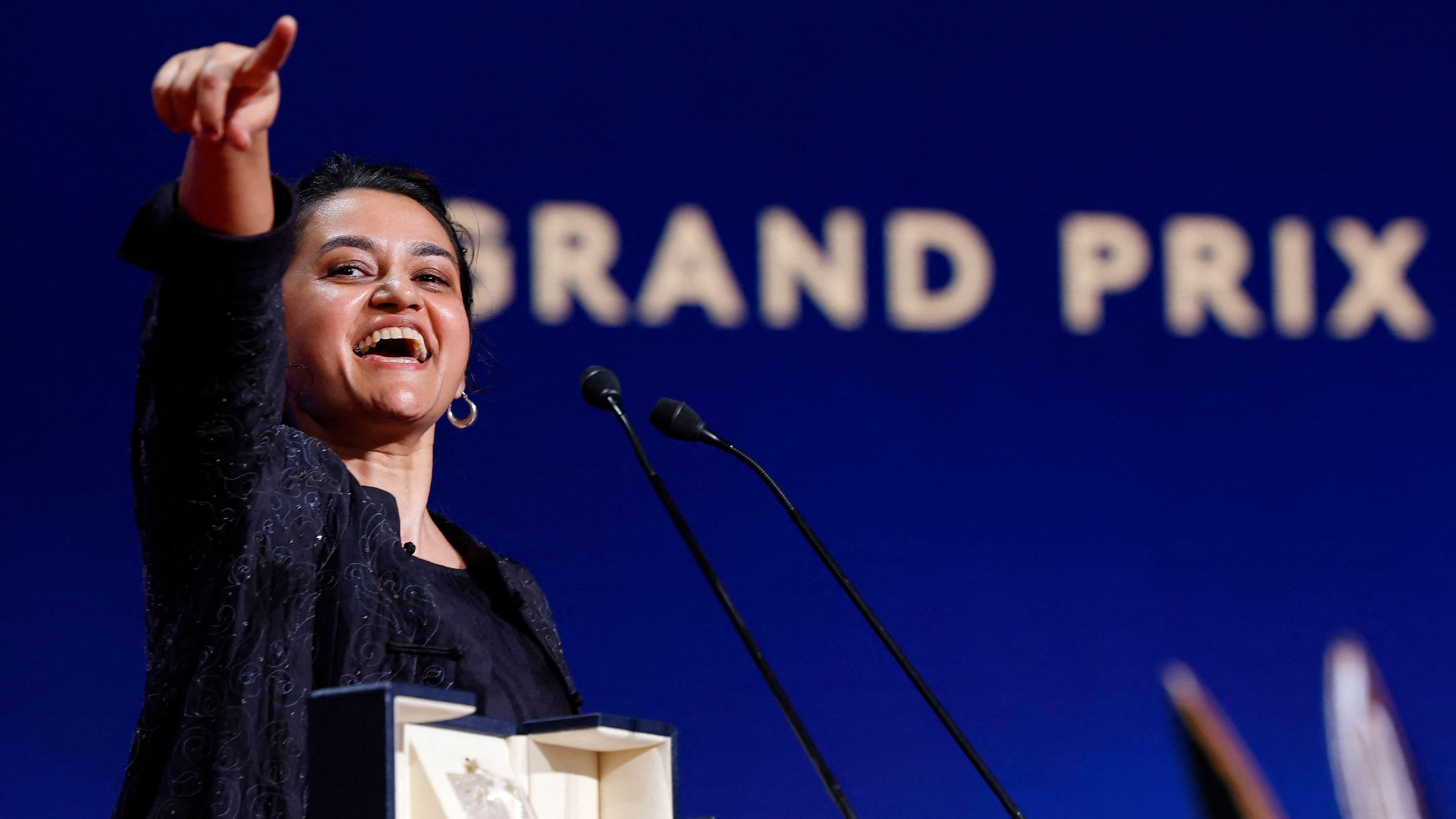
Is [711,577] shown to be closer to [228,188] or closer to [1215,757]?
[228,188]

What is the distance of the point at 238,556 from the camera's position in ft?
4.17

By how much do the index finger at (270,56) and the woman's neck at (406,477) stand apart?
81 centimetres

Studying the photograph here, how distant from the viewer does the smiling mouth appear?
1719mm

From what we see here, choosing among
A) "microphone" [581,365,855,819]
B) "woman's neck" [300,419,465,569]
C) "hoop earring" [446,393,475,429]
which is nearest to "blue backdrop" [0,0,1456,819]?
"hoop earring" [446,393,475,429]

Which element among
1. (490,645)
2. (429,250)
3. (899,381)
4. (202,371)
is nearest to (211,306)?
(202,371)

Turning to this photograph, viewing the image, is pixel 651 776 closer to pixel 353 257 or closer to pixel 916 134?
pixel 353 257

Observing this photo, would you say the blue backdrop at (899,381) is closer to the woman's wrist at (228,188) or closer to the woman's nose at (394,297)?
the woman's nose at (394,297)

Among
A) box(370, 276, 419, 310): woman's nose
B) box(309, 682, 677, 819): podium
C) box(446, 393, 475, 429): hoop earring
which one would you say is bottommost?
box(309, 682, 677, 819): podium

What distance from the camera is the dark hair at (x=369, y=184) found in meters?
1.89

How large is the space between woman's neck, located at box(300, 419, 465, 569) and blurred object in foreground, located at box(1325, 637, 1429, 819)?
5.07ft

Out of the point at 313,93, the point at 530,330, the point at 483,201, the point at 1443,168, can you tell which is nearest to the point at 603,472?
the point at 530,330

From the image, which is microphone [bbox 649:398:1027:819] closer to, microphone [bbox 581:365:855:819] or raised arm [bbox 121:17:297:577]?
microphone [bbox 581:365:855:819]

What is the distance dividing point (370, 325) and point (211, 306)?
0.63m

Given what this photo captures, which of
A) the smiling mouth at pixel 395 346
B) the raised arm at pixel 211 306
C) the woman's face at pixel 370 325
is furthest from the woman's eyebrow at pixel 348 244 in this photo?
the raised arm at pixel 211 306
